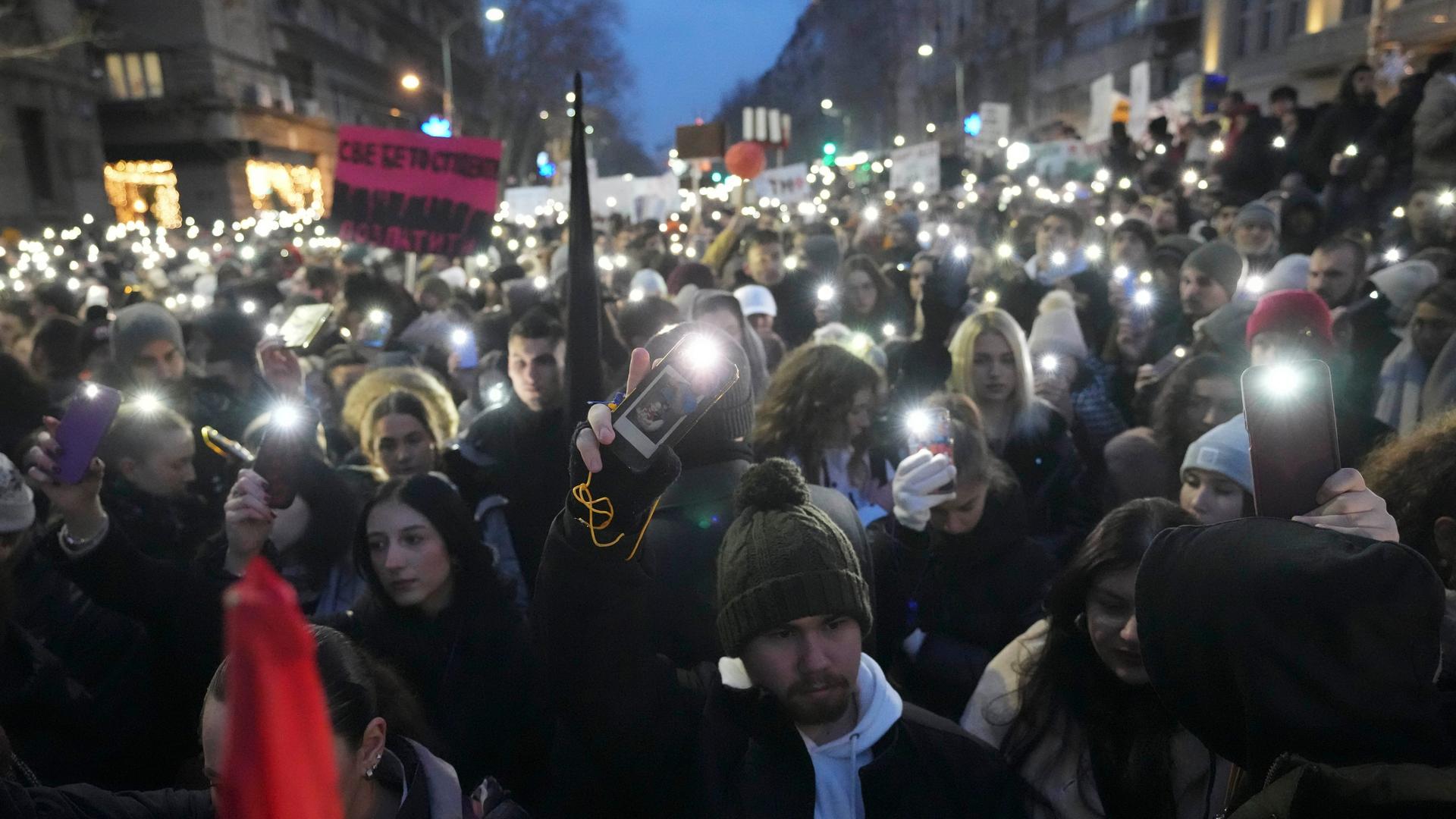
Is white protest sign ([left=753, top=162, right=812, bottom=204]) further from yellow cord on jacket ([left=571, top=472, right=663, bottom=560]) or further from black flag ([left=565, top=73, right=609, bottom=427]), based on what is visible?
yellow cord on jacket ([left=571, top=472, right=663, bottom=560])

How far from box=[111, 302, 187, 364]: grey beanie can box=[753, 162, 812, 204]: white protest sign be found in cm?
1390

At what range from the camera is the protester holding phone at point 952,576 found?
9.16 feet

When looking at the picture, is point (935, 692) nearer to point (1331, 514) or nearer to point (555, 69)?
point (1331, 514)

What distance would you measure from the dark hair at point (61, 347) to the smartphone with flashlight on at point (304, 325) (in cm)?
113

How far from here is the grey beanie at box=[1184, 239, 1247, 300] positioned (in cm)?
552

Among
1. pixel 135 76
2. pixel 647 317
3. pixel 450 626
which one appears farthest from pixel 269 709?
pixel 135 76

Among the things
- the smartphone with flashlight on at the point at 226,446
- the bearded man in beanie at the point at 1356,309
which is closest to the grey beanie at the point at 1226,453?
the bearded man in beanie at the point at 1356,309

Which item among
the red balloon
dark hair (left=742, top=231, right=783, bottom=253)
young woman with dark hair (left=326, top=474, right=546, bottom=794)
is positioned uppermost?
the red balloon

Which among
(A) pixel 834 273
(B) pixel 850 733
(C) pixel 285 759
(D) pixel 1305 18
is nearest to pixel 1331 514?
(B) pixel 850 733

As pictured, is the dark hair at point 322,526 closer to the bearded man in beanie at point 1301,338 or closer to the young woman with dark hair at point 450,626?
the young woman with dark hair at point 450,626

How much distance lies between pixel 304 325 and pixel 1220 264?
542 centimetres

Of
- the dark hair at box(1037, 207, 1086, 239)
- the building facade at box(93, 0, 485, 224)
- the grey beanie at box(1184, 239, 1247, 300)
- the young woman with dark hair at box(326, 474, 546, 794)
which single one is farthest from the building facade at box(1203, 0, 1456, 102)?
the building facade at box(93, 0, 485, 224)

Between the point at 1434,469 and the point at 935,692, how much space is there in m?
1.37

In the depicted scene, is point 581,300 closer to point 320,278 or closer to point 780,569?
point 780,569
